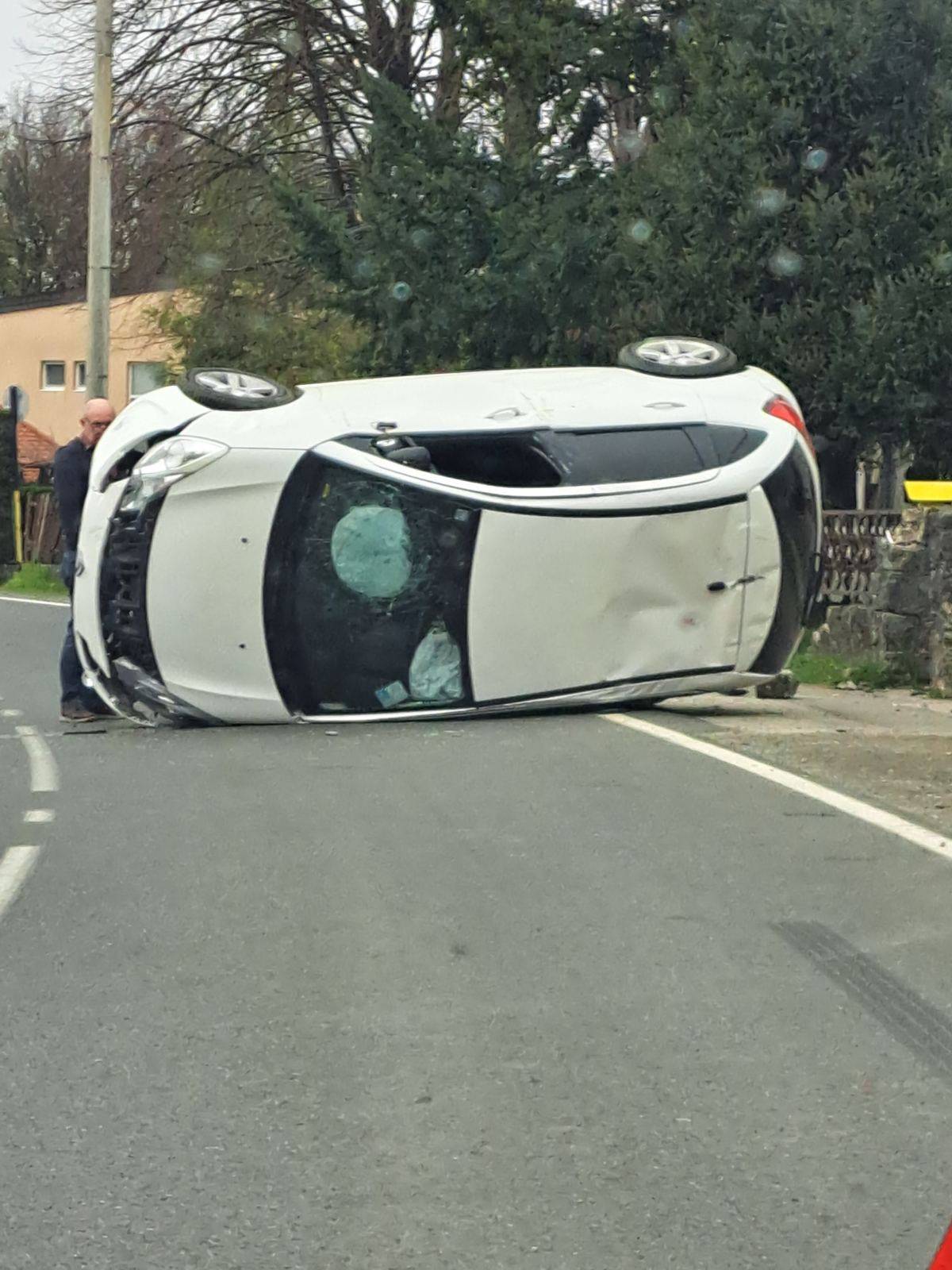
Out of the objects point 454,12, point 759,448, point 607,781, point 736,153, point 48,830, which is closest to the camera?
point 48,830

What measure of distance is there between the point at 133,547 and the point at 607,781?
3.62 metres

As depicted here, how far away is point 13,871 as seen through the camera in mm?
7910

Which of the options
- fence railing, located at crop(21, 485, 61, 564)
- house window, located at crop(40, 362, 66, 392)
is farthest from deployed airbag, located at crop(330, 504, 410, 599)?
house window, located at crop(40, 362, 66, 392)

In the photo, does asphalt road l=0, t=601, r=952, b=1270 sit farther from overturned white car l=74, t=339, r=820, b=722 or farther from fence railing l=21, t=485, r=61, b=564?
fence railing l=21, t=485, r=61, b=564

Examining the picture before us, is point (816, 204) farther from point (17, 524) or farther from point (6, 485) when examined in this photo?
point (17, 524)

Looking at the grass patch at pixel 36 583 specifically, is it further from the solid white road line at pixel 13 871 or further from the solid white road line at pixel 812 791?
the solid white road line at pixel 13 871

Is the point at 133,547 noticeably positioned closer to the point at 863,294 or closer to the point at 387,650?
the point at 387,650

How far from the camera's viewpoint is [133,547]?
1238cm

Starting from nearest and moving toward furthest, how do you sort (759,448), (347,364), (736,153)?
(759,448) < (736,153) < (347,364)

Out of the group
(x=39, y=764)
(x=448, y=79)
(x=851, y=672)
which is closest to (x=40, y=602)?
Result: (x=448, y=79)

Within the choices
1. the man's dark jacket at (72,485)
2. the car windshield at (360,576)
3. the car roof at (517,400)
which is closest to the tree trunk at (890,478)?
the car roof at (517,400)

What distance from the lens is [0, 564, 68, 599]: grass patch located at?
107 ft

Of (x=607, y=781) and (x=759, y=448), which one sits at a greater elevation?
(x=759, y=448)

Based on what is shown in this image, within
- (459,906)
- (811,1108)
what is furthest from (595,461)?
(811,1108)
